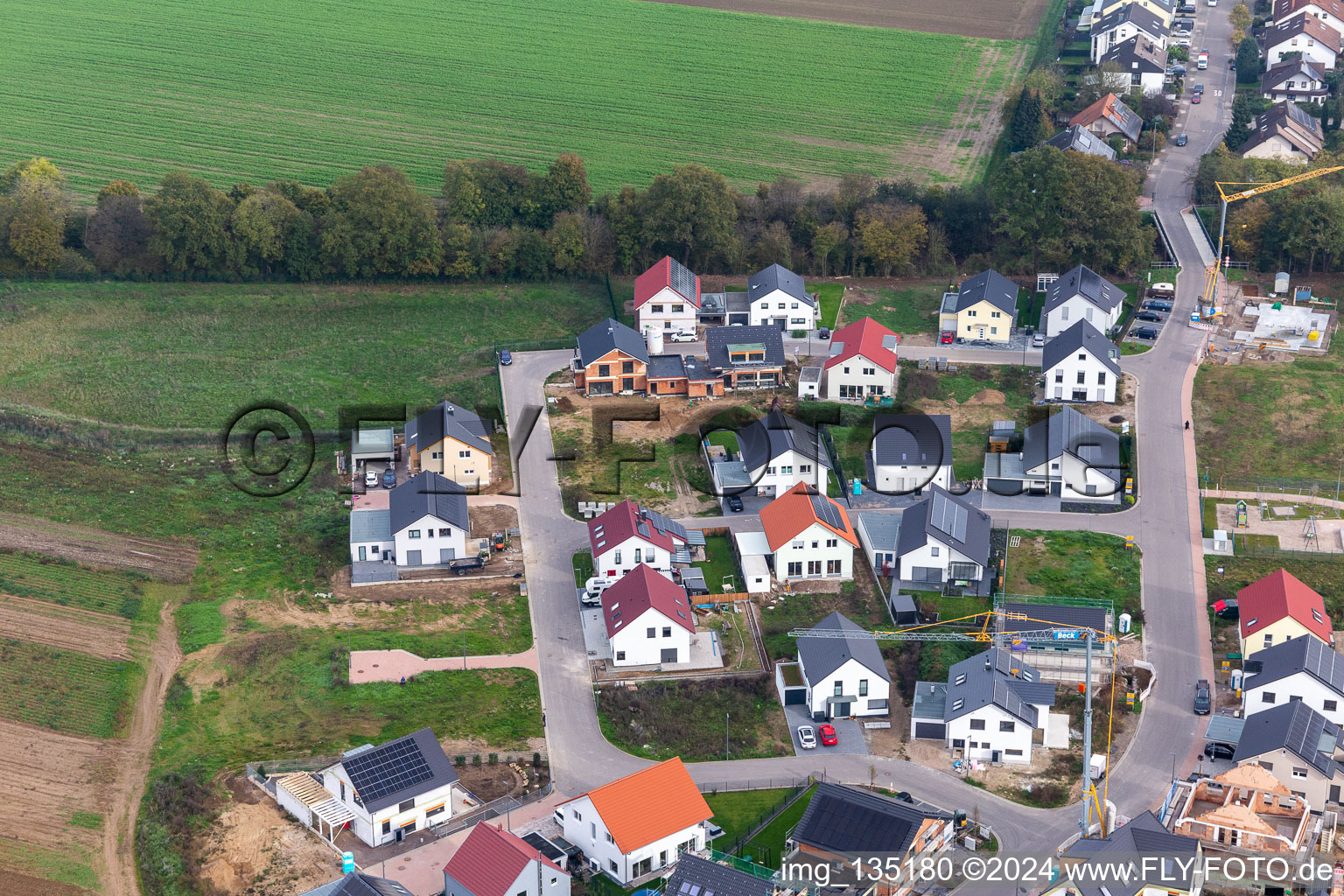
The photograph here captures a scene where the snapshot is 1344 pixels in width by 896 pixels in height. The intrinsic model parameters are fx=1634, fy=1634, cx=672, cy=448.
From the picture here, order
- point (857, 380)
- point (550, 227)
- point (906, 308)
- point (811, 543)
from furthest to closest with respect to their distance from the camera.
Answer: point (550, 227)
point (906, 308)
point (857, 380)
point (811, 543)

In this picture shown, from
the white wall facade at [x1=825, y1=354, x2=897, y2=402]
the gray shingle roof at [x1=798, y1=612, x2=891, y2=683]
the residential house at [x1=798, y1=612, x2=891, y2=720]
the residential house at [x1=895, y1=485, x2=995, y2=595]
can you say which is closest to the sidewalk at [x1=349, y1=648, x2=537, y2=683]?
the gray shingle roof at [x1=798, y1=612, x2=891, y2=683]

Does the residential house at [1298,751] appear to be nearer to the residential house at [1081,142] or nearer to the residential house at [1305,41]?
the residential house at [1081,142]

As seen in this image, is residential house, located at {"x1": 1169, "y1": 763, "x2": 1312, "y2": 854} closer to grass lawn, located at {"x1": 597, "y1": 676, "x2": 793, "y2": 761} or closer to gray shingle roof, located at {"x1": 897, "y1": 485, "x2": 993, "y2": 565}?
grass lawn, located at {"x1": 597, "y1": 676, "x2": 793, "y2": 761}

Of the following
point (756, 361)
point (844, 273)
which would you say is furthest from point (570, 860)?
point (844, 273)

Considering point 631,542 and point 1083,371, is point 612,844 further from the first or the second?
point 1083,371

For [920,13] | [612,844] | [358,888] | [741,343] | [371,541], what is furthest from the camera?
[920,13]

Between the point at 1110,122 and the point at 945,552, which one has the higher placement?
the point at 1110,122

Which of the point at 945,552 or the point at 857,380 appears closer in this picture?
the point at 945,552

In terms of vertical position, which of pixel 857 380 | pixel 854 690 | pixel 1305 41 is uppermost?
pixel 1305 41

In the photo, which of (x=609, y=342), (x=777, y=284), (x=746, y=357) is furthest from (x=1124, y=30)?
(x=609, y=342)

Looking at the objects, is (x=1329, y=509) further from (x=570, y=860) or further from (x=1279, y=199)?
(x=570, y=860)
